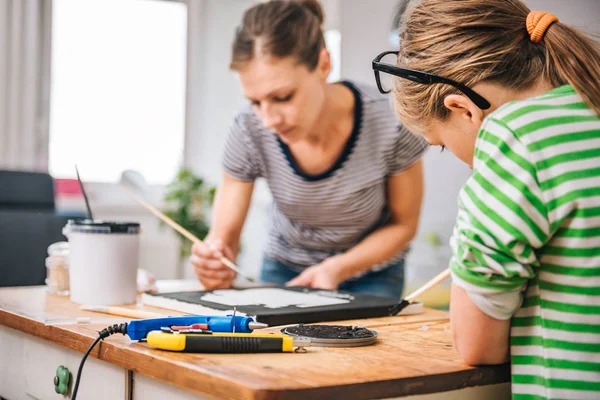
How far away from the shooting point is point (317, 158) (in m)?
1.85

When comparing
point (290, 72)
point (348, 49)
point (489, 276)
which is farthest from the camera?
point (348, 49)

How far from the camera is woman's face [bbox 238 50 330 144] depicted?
168cm

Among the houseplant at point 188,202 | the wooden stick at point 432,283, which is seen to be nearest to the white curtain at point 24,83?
the houseplant at point 188,202

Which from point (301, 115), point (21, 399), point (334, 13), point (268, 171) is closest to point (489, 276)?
point (21, 399)

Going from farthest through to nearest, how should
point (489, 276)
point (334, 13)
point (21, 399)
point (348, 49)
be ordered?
point (334, 13) → point (348, 49) → point (21, 399) → point (489, 276)

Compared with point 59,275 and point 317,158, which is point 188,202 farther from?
point 59,275

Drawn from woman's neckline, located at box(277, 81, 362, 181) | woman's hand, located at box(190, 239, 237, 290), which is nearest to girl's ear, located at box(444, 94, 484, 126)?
woman's hand, located at box(190, 239, 237, 290)

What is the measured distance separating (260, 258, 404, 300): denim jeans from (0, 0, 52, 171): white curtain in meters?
2.46

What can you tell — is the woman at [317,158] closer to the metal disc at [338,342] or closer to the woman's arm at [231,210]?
the woman's arm at [231,210]

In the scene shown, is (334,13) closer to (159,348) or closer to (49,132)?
(49,132)

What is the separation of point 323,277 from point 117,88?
122 inches

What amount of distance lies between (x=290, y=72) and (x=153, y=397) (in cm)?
102

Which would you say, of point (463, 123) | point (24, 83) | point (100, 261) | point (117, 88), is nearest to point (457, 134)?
point (463, 123)

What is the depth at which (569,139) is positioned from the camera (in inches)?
30.7
